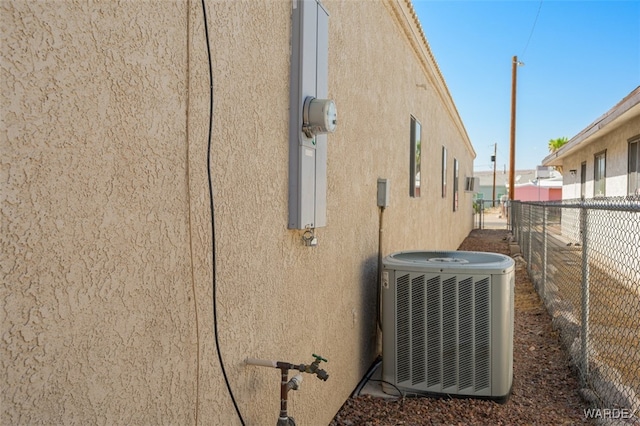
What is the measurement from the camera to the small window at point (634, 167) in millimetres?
9156

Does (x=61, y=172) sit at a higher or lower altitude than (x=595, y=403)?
higher

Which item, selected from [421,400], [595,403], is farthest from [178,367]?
[595,403]

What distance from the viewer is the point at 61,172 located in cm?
120

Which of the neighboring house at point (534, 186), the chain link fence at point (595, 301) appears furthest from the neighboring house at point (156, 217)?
the neighboring house at point (534, 186)

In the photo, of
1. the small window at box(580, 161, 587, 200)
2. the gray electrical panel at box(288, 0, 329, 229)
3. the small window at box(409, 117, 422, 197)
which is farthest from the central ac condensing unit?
the small window at box(580, 161, 587, 200)

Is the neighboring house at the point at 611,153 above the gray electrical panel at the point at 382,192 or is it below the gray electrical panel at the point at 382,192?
above

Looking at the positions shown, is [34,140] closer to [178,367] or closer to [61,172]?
[61,172]

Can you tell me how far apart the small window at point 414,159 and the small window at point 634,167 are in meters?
4.88

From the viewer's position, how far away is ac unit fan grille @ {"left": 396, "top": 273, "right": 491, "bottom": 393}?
3602mm

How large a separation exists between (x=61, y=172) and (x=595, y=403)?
12.6 ft

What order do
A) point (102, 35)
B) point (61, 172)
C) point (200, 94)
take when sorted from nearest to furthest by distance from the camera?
point (61, 172)
point (102, 35)
point (200, 94)

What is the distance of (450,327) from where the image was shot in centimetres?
363

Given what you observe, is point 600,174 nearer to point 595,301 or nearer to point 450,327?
point 595,301

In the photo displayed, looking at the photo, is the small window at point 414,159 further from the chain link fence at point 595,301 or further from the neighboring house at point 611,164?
the neighboring house at point 611,164
